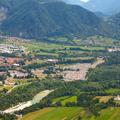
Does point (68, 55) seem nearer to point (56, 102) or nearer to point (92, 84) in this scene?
point (92, 84)

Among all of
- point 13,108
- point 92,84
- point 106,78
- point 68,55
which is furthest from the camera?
point 68,55

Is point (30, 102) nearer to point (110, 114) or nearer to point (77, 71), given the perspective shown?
point (110, 114)

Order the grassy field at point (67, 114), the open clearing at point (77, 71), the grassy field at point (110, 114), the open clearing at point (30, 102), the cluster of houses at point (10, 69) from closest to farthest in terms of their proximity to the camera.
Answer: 1. the grassy field at point (110, 114)
2. the grassy field at point (67, 114)
3. the open clearing at point (30, 102)
4. the cluster of houses at point (10, 69)
5. the open clearing at point (77, 71)

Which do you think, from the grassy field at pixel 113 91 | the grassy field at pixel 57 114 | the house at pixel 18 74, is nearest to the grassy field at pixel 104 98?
the grassy field at pixel 113 91

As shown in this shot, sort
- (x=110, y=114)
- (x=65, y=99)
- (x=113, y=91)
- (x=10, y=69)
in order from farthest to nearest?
(x=10, y=69)
(x=113, y=91)
(x=65, y=99)
(x=110, y=114)

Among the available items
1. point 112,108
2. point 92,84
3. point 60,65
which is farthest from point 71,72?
point 112,108

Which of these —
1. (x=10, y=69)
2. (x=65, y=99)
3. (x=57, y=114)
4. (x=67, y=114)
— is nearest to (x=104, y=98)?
(x=65, y=99)

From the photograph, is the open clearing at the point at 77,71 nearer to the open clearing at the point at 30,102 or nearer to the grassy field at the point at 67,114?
the open clearing at the point at 30,102

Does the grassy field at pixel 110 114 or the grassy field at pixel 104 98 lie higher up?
the grassy field at pixel 104 98
